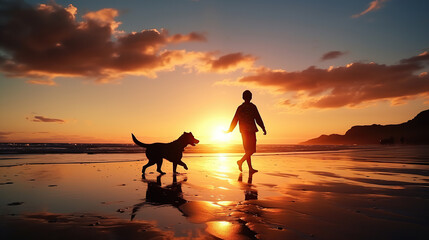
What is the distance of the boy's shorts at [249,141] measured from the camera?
8.54 metres

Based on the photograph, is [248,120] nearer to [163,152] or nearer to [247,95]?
[247,95]

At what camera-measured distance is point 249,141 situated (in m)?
8.66

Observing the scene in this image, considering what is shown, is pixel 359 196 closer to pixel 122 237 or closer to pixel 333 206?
pixel 333 206

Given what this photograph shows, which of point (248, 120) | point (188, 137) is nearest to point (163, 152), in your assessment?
point (188, 137)

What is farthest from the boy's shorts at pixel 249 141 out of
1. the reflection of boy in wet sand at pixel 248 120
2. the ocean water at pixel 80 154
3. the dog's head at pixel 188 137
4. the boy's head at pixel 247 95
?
the ocean water at pixel 80 154

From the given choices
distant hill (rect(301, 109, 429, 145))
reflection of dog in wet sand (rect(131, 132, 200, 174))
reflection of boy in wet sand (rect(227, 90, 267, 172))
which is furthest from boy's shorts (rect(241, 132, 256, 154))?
distant hill (rect(301, 109, 429, 145))

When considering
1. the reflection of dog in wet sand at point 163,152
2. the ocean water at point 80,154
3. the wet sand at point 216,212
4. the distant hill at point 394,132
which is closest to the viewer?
the wet sand at point 216,212

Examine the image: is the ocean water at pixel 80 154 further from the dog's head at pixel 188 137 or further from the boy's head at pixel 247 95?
the boy's head at pixel 247 95

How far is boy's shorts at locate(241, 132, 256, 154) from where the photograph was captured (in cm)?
854

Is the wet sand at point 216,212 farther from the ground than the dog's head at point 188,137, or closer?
closer

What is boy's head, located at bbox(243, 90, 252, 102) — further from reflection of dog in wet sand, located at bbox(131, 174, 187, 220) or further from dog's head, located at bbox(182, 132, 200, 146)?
reflection of dog in wet sand, located at bbox(131, 174, 187, 220)

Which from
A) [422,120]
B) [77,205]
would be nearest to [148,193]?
[77,205]

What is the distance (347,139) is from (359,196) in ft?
485

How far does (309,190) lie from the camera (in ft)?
15.7
